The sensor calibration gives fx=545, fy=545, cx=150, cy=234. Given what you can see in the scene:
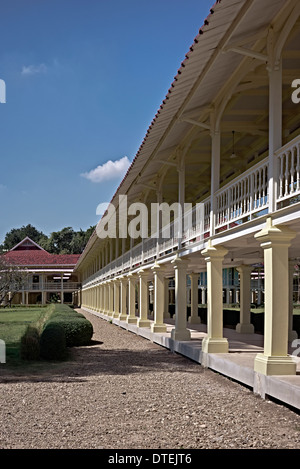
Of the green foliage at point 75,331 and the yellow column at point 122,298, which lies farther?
the yellow column at point 122,298

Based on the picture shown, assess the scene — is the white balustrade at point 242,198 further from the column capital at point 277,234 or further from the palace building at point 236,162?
the column capital at point 277,234

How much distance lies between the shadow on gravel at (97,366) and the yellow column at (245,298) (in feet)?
14.2

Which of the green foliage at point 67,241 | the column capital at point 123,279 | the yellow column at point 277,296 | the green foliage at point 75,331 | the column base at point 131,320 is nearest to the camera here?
the yellow column at point 277,296

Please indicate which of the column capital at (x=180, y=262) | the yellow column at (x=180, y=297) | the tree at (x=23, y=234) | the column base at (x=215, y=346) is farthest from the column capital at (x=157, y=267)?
the tree at (x=23, y=234)

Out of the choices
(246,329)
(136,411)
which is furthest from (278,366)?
(246,329)

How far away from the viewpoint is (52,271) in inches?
2534

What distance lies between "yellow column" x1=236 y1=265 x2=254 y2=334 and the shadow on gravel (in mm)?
4315

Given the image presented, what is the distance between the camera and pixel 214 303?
1178 cm

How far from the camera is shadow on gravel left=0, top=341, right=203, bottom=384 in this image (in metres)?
10.6

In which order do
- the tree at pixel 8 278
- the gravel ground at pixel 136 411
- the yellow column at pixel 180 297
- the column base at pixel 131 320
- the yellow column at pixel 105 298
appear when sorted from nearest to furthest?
the gravel ground at pixel 136 411, the yellow column at pixel 180 297, the column base at pixel 131 320, the yellow column at pixel 105 298, the tree at pixel 8 278

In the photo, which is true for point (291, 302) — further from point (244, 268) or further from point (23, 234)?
point (23, 234)

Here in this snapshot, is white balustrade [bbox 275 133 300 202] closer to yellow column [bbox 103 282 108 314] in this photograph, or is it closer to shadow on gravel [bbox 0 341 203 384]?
shadow on gravel [bbox 0 341 203 384]

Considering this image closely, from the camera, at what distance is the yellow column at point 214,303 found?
11.7m

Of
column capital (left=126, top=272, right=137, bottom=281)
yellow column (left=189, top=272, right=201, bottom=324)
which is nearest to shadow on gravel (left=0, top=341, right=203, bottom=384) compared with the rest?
column capital (left=126, top=272, right=137, bottom=281)
